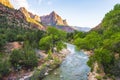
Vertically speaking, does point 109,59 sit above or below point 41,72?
above

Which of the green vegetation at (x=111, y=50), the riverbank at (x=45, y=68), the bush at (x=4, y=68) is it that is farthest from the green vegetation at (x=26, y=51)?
the green vegetation at (x=111, y=50)

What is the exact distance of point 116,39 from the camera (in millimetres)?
38031

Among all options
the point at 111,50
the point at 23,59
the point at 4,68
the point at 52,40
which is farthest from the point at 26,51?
the point at 111,50

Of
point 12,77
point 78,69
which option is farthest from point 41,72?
point 78,69

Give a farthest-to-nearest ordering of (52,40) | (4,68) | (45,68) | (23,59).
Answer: (52,40) < (45,68) < (23,59) < (4,68)

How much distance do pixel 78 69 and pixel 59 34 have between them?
70.8ft

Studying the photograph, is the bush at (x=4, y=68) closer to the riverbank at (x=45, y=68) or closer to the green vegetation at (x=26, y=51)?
the green vegetation at (x=26, y=51)

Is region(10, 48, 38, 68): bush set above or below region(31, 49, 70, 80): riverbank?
above

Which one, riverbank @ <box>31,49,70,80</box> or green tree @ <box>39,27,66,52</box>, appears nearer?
riverbank @ <box>31,49,70,80</box>

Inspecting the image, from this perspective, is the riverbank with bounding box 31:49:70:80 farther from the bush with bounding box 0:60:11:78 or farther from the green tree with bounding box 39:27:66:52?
the green tree with bounding box 39:27:66:52

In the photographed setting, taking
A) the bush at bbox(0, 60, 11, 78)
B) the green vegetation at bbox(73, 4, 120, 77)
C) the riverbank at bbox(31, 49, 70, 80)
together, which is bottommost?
the riverbank at bbox(31, 49, 70, 80)

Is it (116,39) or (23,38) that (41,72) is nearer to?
(116,39)

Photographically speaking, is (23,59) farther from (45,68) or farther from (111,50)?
(111,50)

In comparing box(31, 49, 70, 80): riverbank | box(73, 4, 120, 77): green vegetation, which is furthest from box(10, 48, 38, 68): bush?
box(73, 4, 120, 77): green vegetation
